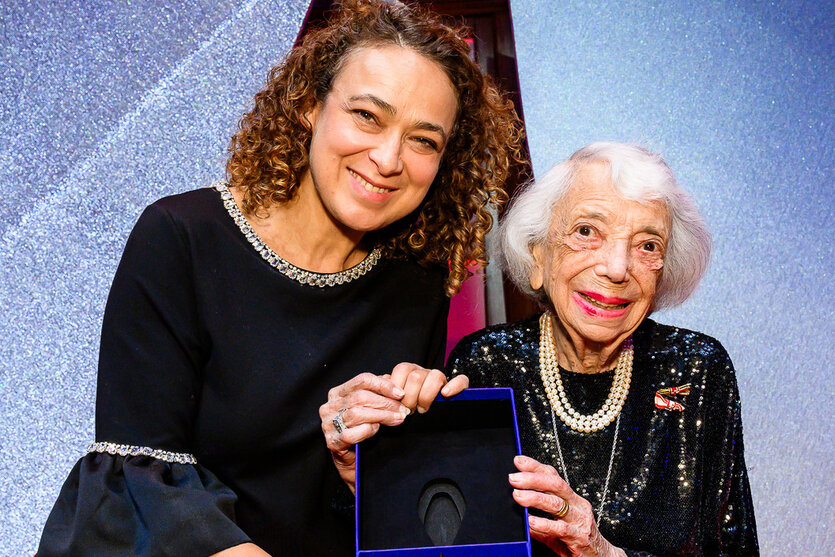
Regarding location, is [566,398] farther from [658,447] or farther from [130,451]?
[130,451]

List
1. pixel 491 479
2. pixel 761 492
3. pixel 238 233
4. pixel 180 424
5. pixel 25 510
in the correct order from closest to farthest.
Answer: pixel 491 479
pixel 180 424
pixel 238 233
pixel 25 510
pixel 761 492

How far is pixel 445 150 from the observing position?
1.65 metres

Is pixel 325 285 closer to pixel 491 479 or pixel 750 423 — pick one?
pixel 491 479

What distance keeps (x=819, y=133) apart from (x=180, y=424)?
1895 millimetres

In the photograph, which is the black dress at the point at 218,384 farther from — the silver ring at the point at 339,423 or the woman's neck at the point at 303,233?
the silver ring at the point at 339,423

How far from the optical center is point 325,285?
1.54 meters

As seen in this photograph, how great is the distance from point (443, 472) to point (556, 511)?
19cm

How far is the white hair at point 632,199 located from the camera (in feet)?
4.77

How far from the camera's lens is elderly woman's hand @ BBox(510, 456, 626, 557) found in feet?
3.67

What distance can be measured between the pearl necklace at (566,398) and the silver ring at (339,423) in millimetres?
509

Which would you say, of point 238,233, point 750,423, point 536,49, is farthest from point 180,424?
point 750,423

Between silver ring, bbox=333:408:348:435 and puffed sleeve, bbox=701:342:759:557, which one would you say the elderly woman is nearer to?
puffed sleeve, bbox=701:342:759:557

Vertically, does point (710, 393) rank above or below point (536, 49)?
below

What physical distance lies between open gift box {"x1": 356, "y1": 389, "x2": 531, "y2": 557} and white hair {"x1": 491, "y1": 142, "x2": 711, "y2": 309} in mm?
488
